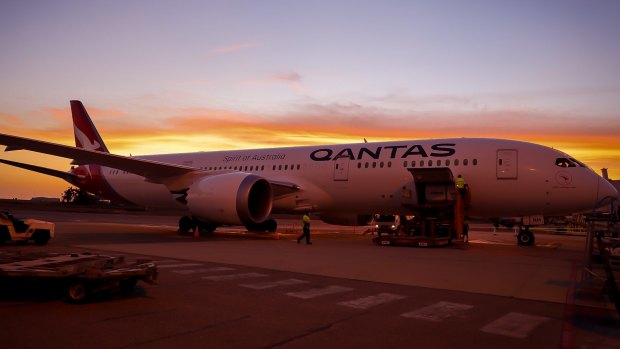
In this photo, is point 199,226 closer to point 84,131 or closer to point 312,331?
point 84,131

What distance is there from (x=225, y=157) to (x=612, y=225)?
1722 centimetres

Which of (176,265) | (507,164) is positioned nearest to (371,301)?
(176,265)

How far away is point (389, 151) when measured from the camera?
18250 mm

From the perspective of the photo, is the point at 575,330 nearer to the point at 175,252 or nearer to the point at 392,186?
the point at 175,252

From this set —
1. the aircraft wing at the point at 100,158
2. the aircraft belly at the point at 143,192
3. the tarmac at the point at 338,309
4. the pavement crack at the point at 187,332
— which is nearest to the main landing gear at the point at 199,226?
the aircraft belly at the point at 143,192

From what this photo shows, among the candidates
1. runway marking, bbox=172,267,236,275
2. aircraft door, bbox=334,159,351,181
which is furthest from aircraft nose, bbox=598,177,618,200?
runway marking, bbox=172,267,236,275

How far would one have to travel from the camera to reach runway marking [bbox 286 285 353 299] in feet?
23.5

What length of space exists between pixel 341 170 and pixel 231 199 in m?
4.56

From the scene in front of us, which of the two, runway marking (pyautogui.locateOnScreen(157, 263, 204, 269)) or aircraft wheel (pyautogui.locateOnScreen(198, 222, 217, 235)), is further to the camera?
aircraft wheel (pyautogui.locateOnScreen(198, 222, 217, 235))

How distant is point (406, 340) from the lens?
194 inches

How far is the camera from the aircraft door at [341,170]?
18719 millimetres

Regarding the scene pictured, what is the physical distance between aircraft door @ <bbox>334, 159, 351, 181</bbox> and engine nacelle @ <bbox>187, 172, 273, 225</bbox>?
9.25ft

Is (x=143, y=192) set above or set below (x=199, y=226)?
above

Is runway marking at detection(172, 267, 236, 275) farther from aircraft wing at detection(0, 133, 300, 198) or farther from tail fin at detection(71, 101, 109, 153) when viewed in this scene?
tail fin at detection(71, 101, 109, 153)
